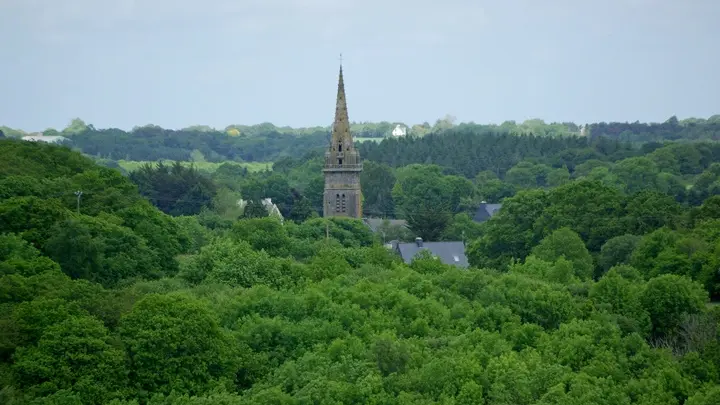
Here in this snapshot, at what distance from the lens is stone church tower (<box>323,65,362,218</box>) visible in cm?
11381

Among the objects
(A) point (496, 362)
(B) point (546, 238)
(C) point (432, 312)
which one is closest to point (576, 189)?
(B) point (546, 238)

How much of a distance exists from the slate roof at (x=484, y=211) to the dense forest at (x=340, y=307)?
138ft

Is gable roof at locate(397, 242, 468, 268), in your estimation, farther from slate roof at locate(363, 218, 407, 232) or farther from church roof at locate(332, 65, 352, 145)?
slate roof at locate(363, 218, 407, 232)

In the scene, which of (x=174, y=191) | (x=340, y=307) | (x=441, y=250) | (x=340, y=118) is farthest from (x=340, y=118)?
(x=340, y=307)

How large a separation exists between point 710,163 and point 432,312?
11808cm

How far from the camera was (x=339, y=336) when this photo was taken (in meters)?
55.5

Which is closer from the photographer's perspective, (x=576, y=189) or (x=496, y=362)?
(x=496, y=362)

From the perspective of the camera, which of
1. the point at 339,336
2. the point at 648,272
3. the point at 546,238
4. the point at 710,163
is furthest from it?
the point at 710,163

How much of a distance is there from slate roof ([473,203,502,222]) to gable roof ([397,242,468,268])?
3616 cm

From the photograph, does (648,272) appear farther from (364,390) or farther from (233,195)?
(233,195)

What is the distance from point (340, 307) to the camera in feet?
190

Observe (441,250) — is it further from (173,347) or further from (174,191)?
(173,347)

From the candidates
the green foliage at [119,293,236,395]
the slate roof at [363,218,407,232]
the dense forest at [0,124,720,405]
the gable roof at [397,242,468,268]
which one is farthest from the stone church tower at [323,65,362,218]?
the green foliage at [119,293,236,395]

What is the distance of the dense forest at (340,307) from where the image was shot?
4844 cm
